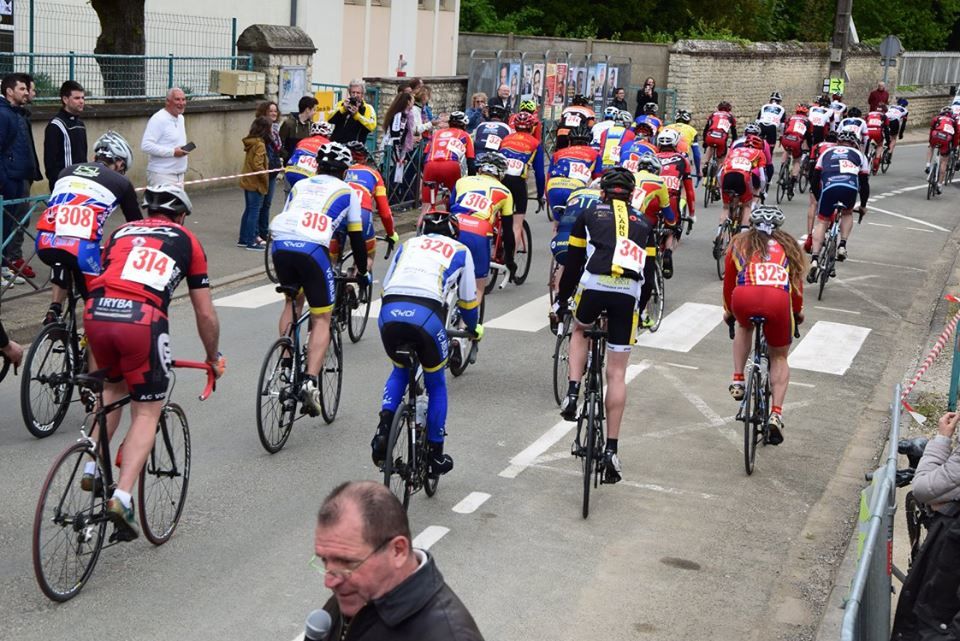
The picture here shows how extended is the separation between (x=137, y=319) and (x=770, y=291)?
474 centimetres

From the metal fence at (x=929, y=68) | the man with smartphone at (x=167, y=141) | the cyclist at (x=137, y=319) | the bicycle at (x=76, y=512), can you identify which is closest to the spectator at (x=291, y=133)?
the man with smartphone at (x=167, y=141)

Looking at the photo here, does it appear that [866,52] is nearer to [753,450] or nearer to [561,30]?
[561,30]

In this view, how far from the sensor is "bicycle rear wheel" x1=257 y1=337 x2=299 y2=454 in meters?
9.42

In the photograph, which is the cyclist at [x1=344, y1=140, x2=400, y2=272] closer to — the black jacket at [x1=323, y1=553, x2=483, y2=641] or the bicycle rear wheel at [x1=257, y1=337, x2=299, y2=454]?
the bicycle rear wheel at [x1=257, y1=337, x2=299, y2=454]

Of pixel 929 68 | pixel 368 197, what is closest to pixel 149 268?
pixel 368 197

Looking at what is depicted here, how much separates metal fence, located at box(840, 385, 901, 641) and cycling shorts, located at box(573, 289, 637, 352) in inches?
117

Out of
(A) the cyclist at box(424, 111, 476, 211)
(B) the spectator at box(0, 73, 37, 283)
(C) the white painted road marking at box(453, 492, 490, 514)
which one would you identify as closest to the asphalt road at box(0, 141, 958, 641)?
(C) the white painted road marking at box(453, 492, 490, 514)

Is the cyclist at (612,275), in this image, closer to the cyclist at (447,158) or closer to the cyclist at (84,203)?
the cyclist at (84,203)

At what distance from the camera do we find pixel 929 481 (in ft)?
19.5

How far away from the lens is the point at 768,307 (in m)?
9.89

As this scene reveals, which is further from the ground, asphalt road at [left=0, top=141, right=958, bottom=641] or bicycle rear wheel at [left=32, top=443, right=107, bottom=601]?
bicycle rear wheel at [left=32, top=443, right=107, bottom=601]

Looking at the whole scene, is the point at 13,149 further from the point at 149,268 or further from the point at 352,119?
the point at 149,268

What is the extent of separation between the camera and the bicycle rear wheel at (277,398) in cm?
942

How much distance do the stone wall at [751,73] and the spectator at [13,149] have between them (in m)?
29.6
